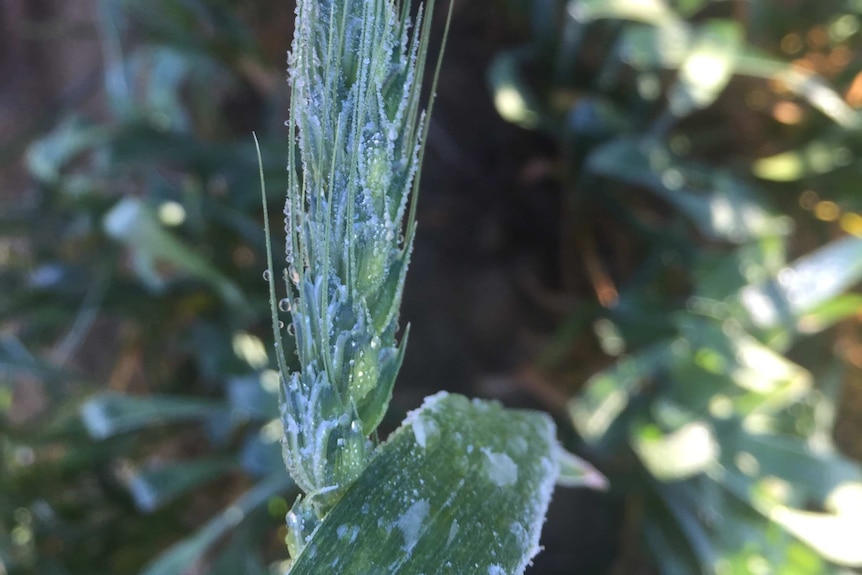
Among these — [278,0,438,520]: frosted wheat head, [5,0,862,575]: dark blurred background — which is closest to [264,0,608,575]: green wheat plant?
[278,0,438,520]: frosted wheat head

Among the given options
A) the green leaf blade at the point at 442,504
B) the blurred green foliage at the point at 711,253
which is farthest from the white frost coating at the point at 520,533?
the blurred green foliage at the point at 711,253

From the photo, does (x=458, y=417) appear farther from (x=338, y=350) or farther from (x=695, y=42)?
(x=695, y=42)

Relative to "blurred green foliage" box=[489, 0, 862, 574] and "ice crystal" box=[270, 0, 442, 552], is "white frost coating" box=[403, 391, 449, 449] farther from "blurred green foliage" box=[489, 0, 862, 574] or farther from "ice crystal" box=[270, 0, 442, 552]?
"blurred green foliage" box=[489, 0, 862, 574]

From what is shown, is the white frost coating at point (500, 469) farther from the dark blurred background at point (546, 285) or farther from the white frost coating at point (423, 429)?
the dark blurred background at point (546, 285)

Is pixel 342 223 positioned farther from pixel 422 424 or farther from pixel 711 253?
pixel 711 253

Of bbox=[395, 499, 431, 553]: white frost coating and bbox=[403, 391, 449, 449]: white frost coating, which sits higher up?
bbox=[403, 391, 449, 449]: white frost coating

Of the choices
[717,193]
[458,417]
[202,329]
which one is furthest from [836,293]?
[202,329]
